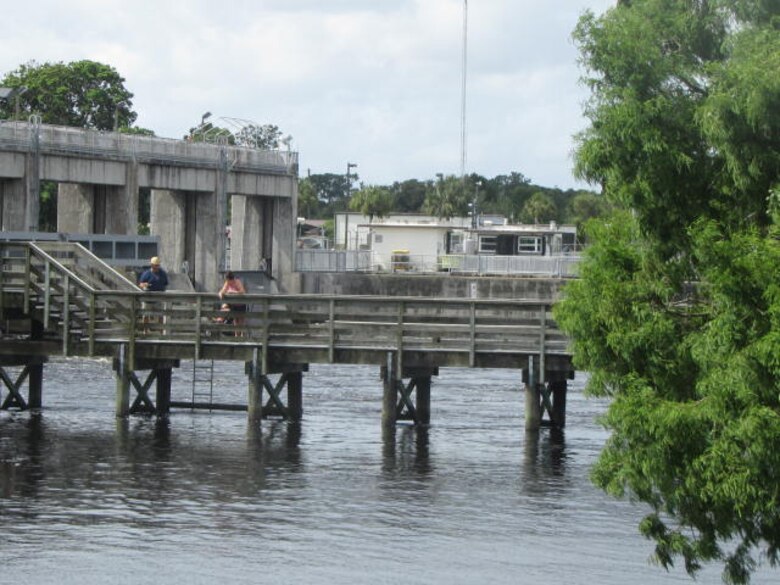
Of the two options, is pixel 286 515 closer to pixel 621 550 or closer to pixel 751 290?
pixel 621 550

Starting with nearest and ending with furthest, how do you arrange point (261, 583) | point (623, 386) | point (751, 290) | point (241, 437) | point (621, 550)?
1. point (751, 290)
2. point (623, 386)
3. point (261, 583)
4. point (621, 550)
5. point (241, 437)

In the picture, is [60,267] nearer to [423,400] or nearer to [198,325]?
[198,325]

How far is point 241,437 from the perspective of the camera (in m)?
32.5

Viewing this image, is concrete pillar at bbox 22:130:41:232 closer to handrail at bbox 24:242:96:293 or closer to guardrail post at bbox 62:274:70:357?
handrail at bbox 24:242:96:293

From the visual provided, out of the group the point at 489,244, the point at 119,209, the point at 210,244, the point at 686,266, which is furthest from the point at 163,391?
the point at 489,244

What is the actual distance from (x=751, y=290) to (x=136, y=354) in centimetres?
1904

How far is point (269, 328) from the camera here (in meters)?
32.4

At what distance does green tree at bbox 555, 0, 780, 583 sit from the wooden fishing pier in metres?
13.5

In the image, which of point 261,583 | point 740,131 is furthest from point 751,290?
point 261,583

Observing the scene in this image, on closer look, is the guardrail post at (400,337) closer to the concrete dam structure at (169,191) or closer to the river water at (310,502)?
the river water at (310,502)

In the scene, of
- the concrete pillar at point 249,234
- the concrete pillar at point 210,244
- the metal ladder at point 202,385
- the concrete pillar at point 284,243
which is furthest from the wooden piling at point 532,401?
the concrete pillar at point 249,234

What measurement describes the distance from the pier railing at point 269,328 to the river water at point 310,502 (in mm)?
1612

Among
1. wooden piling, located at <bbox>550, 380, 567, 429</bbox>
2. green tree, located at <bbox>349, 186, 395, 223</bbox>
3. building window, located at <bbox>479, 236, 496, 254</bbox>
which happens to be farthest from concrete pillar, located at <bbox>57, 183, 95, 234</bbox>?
green tree, located at <bbox>349, 186, 395, 223</bbox>

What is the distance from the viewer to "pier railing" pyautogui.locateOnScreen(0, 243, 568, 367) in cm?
3155
